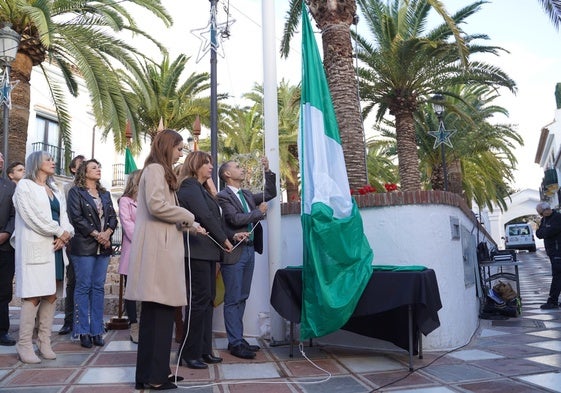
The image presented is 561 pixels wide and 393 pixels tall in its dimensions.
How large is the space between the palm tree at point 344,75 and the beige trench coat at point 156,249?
5248 mm

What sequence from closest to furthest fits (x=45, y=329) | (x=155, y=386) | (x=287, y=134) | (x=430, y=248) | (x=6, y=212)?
(x=155, y=386) → (x=45, y=329) → (x=430, y=248) → (x=6, y=212) → (x=287, y=134)

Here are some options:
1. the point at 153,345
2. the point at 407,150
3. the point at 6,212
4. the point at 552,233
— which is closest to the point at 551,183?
the point at 407,150

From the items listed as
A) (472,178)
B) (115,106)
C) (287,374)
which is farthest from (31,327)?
(472,178)

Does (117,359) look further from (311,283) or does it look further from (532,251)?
(532,251)

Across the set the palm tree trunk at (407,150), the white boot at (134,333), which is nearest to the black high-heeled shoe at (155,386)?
the white boot at (134,333)

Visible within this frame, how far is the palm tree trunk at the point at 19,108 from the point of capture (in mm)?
10273

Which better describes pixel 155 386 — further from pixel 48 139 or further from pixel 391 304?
pixel 48 139

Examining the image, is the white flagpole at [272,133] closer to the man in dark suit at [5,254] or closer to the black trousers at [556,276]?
the man in dark suit at [5,254]

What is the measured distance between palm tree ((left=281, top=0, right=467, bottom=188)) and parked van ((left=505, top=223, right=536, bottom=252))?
108 feet

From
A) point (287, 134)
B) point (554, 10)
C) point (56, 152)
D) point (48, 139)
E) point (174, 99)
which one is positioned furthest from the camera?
point (56, 152)

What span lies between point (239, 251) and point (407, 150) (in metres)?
11.5

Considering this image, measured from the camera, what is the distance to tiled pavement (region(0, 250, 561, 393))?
3.59m

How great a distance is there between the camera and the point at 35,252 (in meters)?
4.39

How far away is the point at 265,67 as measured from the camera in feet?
18.5
